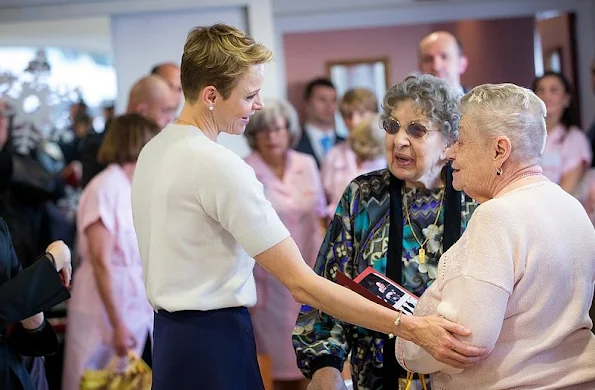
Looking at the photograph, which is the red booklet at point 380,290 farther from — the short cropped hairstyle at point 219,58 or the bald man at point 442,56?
the bald man at point 442,56

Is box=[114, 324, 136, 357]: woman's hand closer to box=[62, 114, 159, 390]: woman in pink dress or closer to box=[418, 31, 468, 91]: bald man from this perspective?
box=[62, 114, 159, 390]: woman in pink dress

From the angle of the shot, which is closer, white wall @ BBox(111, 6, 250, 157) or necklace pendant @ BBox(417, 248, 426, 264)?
necklace pendant @ BBox(417, 248, 426, 264)

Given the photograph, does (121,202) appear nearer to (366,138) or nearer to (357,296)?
(366,138)

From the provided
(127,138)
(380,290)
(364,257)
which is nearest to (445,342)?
(380,290)

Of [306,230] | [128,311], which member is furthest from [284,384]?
[128,311]

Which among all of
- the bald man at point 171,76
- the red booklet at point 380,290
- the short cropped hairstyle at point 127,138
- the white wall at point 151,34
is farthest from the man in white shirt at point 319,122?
the red booklet at point 380,290

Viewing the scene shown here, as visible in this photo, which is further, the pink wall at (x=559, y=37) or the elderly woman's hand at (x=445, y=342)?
the pink wall at (x=559, y=37)

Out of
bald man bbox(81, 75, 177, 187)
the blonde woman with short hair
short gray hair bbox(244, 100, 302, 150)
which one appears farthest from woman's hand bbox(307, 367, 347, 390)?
short gray hair bbox(244, 100, 302, 150)

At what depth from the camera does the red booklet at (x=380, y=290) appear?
2.38 m

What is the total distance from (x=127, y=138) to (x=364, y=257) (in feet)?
6.33

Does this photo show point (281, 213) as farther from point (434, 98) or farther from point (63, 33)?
point (434, 98)

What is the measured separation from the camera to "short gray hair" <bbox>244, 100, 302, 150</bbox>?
203 inches

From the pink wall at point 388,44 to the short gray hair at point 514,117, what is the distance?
18.6 feet

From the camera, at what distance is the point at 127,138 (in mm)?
4324
